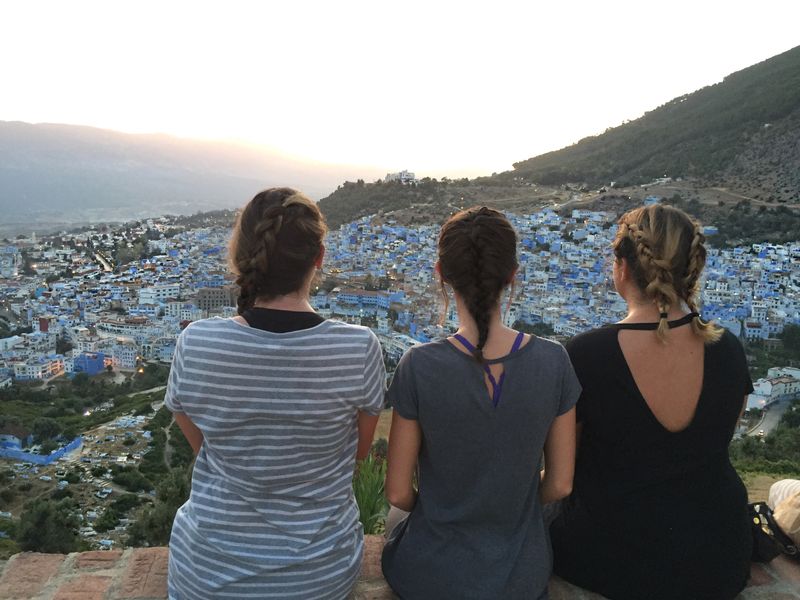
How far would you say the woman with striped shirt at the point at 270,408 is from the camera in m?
1.15

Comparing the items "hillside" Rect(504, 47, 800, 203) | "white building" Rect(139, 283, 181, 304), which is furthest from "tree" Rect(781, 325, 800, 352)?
"white building" Rect(139, 283, 181, 304)

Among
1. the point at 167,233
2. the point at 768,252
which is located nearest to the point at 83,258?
the point at 167,233

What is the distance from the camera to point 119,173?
10862cm

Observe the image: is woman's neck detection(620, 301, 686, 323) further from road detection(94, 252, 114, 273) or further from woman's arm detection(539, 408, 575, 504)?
road detection(94, 252, 114, 273)

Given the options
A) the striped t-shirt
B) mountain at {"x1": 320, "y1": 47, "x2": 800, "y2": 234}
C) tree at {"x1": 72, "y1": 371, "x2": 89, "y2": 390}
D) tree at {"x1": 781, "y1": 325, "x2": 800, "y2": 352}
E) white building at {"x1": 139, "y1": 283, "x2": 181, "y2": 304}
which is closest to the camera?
the striped t-shirt

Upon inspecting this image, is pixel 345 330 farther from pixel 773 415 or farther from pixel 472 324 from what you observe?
pixel 773 415

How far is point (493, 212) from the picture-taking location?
4.03ft

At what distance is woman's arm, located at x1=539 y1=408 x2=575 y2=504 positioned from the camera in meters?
1.28

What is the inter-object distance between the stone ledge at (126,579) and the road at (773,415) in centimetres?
1387

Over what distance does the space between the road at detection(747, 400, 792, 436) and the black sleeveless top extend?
14180 mm

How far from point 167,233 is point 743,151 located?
3940 centimetres

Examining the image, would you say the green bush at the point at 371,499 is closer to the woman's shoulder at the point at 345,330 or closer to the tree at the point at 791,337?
the woman's shoulder at the point at 345,330

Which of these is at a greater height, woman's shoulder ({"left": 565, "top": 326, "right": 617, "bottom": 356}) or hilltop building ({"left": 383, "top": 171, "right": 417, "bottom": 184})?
hilltop building ({"left": 383, "top": 171, "right": 417, "bottom": 184})

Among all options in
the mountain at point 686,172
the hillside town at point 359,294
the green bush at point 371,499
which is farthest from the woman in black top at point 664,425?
the mountain at point 686,172
